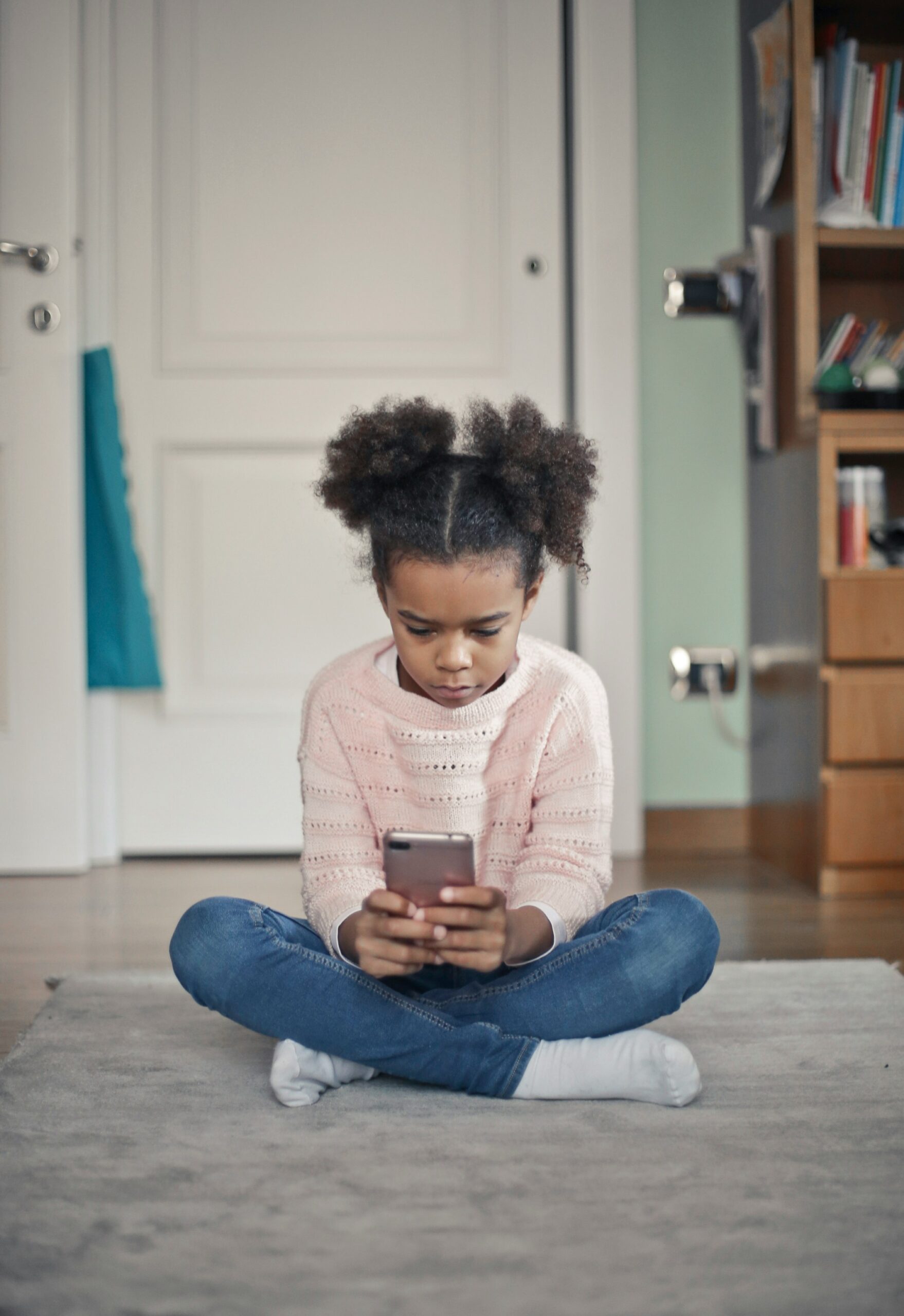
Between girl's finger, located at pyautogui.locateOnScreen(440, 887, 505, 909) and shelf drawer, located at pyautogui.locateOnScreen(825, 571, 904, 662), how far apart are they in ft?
3.46

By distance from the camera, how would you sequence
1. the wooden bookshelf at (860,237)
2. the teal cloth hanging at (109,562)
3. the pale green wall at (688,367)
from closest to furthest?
the wooden bookshelf at (860,237) < the teal cloth hanging at (109,562) < the pale green wall at (688,367)

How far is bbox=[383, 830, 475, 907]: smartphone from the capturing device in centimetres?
94

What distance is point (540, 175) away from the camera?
2.14m

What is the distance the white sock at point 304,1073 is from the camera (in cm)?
103

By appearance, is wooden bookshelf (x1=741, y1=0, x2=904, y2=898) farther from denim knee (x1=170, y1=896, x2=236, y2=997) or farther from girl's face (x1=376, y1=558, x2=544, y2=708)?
denim knee (x1=170, y1=896, x2=236, y2=997)

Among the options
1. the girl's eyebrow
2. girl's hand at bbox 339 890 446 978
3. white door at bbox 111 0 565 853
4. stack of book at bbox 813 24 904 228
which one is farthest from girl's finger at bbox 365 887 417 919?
stack of book at bbox 813 24 904 228

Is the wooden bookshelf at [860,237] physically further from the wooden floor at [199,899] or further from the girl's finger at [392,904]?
the girl's finger at [392,904]

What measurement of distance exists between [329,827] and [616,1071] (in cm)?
33

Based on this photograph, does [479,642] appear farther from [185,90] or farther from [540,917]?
[185,90]

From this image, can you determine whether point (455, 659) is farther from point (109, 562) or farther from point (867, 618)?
point (109, 562)

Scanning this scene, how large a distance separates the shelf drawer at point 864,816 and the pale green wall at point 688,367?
0.43m

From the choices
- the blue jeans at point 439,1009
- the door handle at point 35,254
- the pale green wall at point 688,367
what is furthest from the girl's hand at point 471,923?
the door handle at point 35,254

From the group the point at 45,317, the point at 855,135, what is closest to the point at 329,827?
the point at 45,317

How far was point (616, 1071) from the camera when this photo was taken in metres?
1.03
